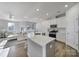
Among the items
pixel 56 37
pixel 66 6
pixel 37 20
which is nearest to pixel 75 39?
pixel 56 37

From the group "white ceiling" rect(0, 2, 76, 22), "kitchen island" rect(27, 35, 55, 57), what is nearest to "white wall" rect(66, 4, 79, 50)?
"white ceiling" rect(0, 2, 76, 22)

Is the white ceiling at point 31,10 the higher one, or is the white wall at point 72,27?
the white ceiling at point 31,10

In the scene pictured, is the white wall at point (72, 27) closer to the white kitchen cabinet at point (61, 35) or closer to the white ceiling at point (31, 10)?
the white kitchen cabinet at point (61, 35)

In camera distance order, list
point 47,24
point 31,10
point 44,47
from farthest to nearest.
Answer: point 47,24, point 31,10, point 44,47

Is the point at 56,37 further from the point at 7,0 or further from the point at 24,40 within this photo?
the point at 7,0

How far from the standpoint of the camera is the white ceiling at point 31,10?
1.98 m

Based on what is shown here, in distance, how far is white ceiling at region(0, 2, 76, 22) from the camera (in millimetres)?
1980

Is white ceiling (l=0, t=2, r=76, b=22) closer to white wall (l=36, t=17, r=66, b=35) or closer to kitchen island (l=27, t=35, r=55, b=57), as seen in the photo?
white wall (l=36, t=17, r=66, b=35)

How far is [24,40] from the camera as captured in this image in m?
2.59

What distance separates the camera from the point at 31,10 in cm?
220

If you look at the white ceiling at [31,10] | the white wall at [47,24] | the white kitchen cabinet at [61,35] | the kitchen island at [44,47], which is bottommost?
the kitchen island at [44,47]

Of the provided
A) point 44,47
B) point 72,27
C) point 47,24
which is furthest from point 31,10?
point 72,27

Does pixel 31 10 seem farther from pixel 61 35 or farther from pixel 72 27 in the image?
pixel 72 27

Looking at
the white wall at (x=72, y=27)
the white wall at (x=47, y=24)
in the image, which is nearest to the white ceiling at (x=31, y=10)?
the white wall at (x=47, y=24)
